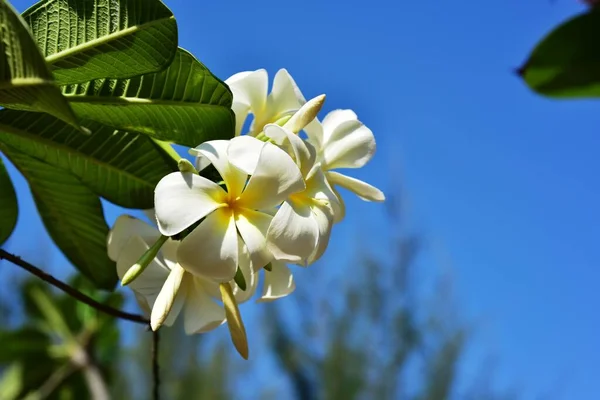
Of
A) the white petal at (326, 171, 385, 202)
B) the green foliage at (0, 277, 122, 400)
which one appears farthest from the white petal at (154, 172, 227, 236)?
the green foliage at (0, 277, 122, 400)

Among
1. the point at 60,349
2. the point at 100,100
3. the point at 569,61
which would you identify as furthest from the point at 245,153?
the point at 60,349

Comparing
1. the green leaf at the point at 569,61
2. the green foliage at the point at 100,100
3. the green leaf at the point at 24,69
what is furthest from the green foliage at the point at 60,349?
the green leaf at the point at 569,61

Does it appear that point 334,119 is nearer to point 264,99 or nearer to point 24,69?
point 264,99

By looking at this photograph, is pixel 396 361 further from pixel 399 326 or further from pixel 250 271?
pixel 250 271

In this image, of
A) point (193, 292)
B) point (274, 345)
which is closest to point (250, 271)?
point (193, 292)

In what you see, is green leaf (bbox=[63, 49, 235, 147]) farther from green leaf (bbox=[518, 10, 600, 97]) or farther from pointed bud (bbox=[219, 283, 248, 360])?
green leaf (bbox=[518, 10, 600, 97])

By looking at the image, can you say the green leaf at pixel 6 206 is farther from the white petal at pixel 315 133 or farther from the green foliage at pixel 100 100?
the white petal at pixel 315 133

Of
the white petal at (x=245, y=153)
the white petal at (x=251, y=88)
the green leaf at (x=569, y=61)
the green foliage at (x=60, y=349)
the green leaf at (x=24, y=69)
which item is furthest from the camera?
the green foliage at (x=60, y=349)
